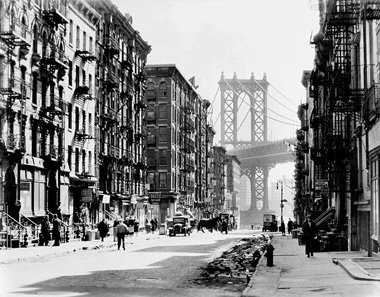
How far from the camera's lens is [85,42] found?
202ft

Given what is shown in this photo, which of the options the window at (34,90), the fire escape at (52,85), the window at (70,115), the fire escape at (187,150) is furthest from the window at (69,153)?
the fire escape at (187,150)

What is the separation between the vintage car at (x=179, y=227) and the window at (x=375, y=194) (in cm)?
3930

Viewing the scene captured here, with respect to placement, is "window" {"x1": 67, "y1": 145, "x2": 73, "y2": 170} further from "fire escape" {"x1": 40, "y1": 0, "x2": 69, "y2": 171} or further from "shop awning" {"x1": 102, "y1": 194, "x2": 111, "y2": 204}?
"shop awning" {"x1": 102, "y1": 194, "x2": 111, "y2": 204}

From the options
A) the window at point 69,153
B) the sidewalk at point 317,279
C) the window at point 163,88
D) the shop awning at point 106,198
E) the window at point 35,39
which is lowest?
the sidewalk at point 317,279

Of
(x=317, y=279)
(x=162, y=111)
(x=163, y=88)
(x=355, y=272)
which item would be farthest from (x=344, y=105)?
(x=163, y=88)

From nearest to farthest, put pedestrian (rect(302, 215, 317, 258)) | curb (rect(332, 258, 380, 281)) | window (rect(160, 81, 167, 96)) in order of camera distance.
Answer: curb (rect(332, 258, 380, 281)), pedestrian (rect(302, 215, 317, 258)), window (rect(160, 81, 167, 96))

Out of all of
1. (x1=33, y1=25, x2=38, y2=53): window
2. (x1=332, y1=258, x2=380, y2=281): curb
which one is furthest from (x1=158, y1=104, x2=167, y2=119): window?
(x1=332, y1=258, x2=380, y2=281): curb

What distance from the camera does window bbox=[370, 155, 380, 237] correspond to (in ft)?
94.6

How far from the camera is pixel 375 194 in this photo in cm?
2920

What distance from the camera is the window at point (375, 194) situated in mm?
28828

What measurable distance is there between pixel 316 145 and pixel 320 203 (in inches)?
239

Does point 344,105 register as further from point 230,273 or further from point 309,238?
point 230,273

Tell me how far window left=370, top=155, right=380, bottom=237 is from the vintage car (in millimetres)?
39300

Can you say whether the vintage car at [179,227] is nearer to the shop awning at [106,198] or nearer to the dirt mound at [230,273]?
the shop awning at [106,198]
